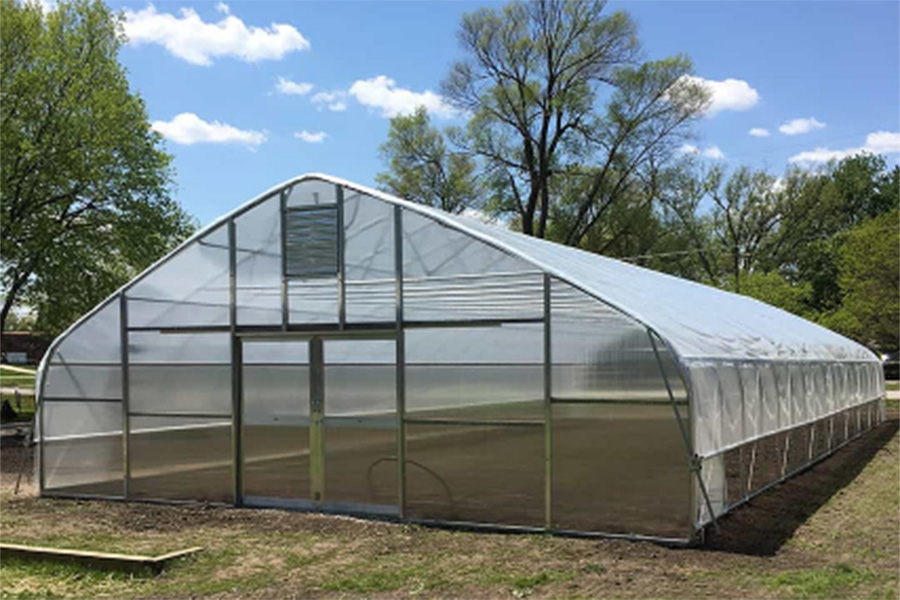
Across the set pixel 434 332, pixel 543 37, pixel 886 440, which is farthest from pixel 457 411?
pixel 543 37

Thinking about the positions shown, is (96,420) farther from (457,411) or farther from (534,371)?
(534,371)

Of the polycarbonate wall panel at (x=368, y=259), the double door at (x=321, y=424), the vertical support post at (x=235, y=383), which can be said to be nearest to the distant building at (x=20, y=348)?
the vertical support post at (x=235, y=383)

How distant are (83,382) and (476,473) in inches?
226

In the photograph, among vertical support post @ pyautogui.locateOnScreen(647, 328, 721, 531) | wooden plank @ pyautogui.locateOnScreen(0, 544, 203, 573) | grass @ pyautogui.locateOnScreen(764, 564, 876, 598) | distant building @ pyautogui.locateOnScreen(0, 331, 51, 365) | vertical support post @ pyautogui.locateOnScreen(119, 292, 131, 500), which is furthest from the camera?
distant building @ pyautogui.locateOnScreen(0, 331, 51, 365)

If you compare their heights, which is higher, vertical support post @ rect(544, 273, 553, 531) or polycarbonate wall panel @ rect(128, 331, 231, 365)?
polycarbonate wall panel @ rect(128, 331, 231, 365)

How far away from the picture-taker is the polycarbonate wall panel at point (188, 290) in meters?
11.0

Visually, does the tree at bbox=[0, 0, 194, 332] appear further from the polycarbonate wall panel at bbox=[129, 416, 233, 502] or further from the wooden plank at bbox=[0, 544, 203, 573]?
the wooden plank at bbox=[0, 544, 203, 573]

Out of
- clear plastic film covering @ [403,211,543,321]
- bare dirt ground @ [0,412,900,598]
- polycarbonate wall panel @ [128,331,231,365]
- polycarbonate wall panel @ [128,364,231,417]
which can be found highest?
clear plastic film covering @ [403,211,543,321]

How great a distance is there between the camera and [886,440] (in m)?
18.2

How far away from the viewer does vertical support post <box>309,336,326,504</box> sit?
34.0ft

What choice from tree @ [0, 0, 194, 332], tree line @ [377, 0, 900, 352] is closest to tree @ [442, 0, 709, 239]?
tree line @ [377, 0, 900, 352]

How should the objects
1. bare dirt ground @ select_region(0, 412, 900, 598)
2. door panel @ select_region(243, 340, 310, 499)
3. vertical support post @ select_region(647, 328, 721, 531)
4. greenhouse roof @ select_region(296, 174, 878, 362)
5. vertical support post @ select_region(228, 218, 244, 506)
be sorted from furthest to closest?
1. vertical support post @ select_region(228, 218, 244, 506)
2. door panel @ select_region(243, 340, 310, 499)
3. greenhouse roof @ select_region(296, 174, 878, 362)
4. vertical support post @ select_region(647, 328, 721, 531)
5. bare dirt ground @ select_region(0, 412, 900, 598)

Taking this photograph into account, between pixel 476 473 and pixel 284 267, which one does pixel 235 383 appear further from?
pixel 476 473

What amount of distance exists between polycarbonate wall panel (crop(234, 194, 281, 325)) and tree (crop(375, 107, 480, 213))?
2637cm
